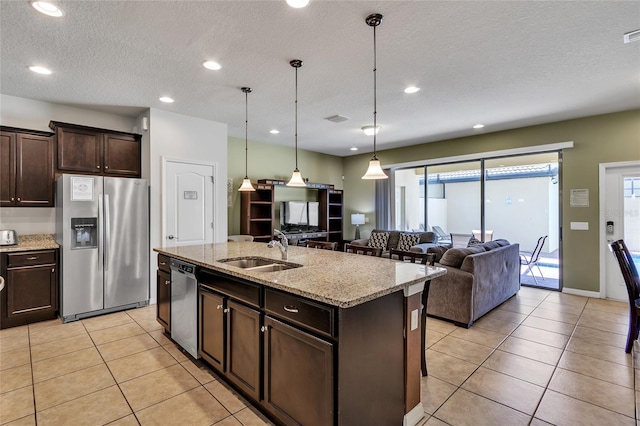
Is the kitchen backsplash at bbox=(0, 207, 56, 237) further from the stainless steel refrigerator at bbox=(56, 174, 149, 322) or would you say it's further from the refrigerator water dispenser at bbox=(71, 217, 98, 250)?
the refrigerator water dispenser at bbox=(71, 217, 98, 250)

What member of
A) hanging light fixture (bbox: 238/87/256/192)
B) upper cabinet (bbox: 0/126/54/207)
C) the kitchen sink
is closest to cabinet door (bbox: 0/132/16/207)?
upper cabinet (bbox: 0/126/54/207)

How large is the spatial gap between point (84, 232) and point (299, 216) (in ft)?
13.1

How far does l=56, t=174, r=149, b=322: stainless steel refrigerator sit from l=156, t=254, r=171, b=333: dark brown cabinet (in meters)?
1.16

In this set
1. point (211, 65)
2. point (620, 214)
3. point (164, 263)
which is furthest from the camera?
point (620, 214)

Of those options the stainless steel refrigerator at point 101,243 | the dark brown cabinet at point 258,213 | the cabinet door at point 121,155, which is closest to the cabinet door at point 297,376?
the stainless steel refrigerator at point 101,243

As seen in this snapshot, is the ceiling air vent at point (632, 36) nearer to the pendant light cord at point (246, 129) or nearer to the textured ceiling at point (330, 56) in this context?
the textured ceiling at point (330, 56)

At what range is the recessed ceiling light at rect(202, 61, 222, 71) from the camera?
306cm

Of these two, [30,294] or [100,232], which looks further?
[100,232]

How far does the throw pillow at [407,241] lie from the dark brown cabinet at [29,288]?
19.2 feet

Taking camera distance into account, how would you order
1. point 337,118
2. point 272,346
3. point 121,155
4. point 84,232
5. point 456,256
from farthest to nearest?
point 337,118, point 121,155, point 84,232, point 456,256, point 272,346

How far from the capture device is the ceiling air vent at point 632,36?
100 inches

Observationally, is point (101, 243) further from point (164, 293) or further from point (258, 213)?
point (258, 213)

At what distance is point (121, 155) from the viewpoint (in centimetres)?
448

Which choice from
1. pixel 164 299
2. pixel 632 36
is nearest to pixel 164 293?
pixel 164 299
